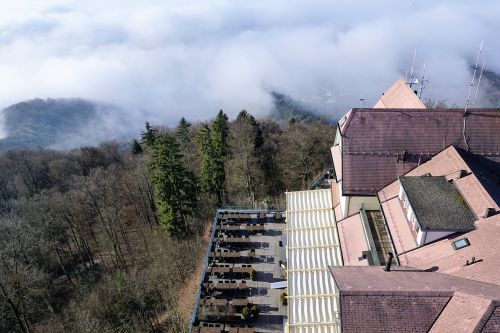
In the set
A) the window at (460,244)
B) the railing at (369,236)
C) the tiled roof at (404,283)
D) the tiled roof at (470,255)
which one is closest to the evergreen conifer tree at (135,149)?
the railing at (369,236)

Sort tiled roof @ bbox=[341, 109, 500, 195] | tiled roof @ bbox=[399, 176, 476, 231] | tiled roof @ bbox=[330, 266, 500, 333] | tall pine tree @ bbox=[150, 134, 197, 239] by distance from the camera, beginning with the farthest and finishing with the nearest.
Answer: tall pine tree @ bbox=[150, 134, 197, 239], tiled roof @ bbox=[341, 109, 500, 195], tiled roof @ bbox=[399, 176, 476, 231], tiled roof @ bbox=[330, 266, 500, 333]

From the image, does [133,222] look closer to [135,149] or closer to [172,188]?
[172,188]

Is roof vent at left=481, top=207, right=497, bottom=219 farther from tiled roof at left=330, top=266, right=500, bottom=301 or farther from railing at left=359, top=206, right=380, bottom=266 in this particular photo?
railing at left=359, top=206, right=380, bottom=266

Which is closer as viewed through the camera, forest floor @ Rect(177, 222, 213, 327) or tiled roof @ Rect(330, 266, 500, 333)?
tiled roof @ Rect(330, 266, 500, 333)

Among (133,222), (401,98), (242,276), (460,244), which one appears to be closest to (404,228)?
(460,244)

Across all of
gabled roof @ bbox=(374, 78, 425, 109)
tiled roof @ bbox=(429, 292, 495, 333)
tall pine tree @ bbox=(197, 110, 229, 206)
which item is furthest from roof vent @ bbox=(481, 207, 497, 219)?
tall pine tree @ bbox=(197, 110, 229, 206)

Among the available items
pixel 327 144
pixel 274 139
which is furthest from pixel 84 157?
pixel 327 144

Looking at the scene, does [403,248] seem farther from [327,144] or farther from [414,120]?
[327,144]
